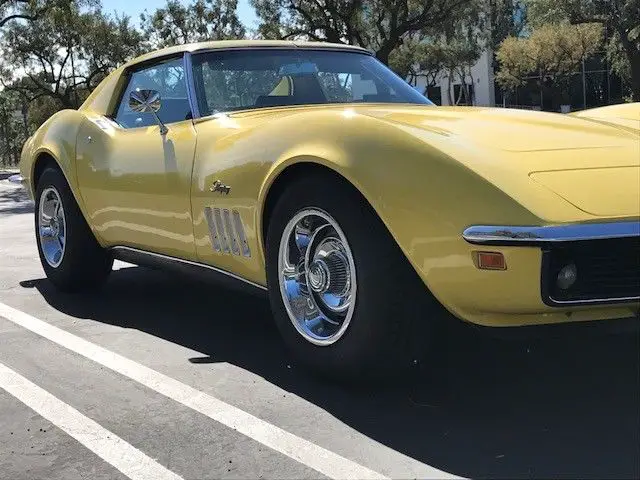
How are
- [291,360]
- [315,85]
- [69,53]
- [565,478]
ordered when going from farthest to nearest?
[69,53], [315,85], [291,360], [565,478]

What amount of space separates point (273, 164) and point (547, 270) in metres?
1.23

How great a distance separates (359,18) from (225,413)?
2459cm

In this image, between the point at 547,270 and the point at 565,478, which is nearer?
the point at 565,478

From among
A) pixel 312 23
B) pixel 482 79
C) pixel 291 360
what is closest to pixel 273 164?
pixel 291 360

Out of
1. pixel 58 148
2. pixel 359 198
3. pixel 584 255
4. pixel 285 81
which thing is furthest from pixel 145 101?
pixel 584 255

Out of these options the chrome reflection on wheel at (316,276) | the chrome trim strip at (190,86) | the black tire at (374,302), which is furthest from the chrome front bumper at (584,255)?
the chrome trim strip at (190,86)

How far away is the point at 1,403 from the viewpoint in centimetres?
317

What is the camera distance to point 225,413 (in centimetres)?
291

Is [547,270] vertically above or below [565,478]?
above

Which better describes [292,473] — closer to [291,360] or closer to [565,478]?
[565,478]

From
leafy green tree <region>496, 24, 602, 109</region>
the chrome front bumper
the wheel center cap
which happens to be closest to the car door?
the wheel center cap

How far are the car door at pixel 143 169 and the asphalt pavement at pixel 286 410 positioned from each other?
576 millimetres

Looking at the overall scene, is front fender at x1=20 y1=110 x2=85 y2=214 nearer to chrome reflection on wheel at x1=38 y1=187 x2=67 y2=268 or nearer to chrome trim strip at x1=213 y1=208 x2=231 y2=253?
chrome reflection on wheel at x1=38 y1=187 x2=67 y2=268

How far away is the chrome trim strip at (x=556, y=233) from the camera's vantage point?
7.80ft
